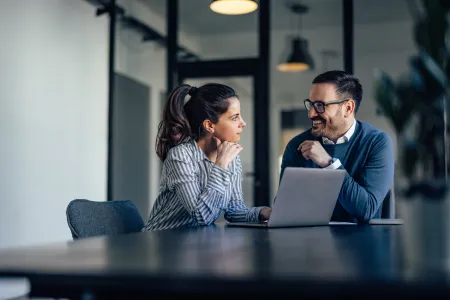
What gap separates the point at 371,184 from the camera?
2316mm

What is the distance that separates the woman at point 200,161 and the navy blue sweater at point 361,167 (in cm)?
31

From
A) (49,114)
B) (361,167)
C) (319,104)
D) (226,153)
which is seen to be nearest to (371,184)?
(361,167)

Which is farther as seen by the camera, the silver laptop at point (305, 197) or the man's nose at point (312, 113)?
the man's nose at point (312, 113)

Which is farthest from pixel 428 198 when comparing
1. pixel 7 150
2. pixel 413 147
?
pixel 7 150

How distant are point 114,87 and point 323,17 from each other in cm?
226

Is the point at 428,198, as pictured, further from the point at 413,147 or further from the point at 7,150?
the point at 7,150

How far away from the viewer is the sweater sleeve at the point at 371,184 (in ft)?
7.18

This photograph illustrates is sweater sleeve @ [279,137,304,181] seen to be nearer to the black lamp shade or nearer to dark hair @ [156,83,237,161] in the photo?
dark hair @ [156,83,237,161]

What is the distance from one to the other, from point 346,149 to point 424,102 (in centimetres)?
175

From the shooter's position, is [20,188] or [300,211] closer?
[300,211]

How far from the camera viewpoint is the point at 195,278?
2.51 ft

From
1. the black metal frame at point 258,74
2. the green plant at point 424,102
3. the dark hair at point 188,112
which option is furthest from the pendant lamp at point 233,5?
the green plant at point 424,102

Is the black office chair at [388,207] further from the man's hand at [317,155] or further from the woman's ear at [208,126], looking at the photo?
the woman's ear at [208,126]

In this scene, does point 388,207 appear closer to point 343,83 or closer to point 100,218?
point 343,83
